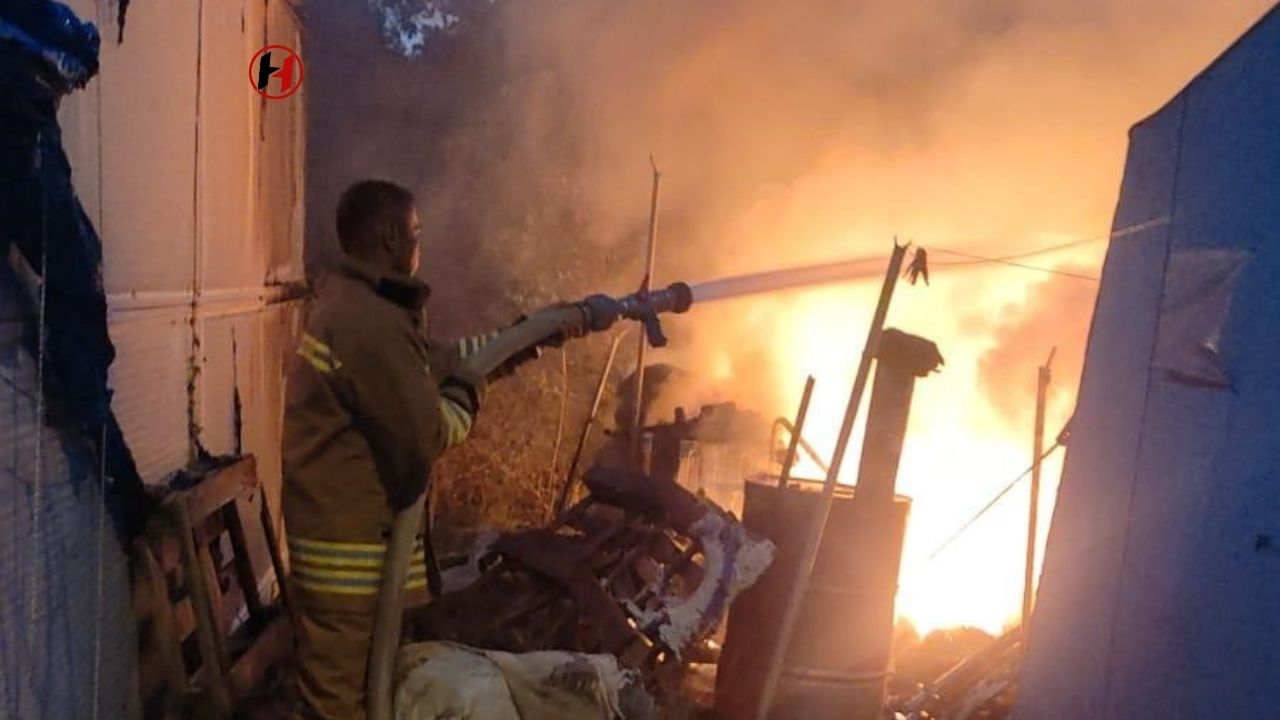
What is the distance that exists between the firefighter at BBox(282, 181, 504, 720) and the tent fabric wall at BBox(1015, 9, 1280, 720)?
352 centimetres

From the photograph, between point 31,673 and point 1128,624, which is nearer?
point 31,673

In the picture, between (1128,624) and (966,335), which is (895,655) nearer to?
(1128,624)

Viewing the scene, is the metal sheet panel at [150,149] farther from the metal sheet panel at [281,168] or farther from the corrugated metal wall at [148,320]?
the metal sheet panel at [281,168]

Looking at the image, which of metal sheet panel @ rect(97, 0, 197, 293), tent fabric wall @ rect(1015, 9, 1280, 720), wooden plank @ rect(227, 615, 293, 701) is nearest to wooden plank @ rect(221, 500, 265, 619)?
wooden plank @ rect(227, 615, 293, 701)

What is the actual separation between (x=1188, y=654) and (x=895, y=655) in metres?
2.90

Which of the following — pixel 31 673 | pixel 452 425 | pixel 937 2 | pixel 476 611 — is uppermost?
pixel 937 2

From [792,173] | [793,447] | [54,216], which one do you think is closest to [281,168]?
[793,447]

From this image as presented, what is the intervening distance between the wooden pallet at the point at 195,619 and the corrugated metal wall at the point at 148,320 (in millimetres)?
101

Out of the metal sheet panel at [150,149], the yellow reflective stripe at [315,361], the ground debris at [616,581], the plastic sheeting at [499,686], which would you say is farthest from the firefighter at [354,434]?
the ground debris at [616,581]

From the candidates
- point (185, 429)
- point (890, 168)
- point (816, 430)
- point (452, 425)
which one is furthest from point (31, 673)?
point (890, 168)

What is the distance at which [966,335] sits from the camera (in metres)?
9.69

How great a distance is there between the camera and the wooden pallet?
3.23m

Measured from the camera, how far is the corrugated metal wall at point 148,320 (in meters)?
2.43

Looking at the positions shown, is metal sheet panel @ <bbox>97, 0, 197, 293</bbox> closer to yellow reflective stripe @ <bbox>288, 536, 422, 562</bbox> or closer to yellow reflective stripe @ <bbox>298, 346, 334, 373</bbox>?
yellow reflective stripe @ <bbox>298, 346, 334, 373</bbox>
